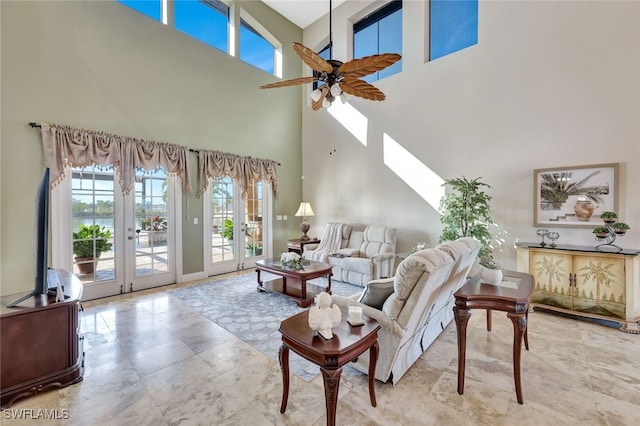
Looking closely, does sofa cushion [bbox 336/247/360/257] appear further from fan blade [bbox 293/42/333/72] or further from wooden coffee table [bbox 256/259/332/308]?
fan blade [bbox 293/42/333/72]

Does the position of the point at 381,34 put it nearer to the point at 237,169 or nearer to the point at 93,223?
the point at 237,169

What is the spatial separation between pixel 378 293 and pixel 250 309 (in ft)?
7.03

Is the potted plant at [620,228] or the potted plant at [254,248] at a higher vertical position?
the potted plant at [620,228]

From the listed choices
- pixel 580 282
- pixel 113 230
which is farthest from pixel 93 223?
pixel 580 282

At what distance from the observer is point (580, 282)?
3.18 m

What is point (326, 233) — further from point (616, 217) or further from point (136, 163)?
point (616, 217)

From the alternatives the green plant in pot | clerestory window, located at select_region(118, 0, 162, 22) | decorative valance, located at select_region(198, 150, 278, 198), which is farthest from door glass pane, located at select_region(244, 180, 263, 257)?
clerestory window, located at select_region(118, 0, 162, 22)

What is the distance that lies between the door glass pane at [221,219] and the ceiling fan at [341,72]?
3.04 metres

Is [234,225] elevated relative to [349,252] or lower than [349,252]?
elevated

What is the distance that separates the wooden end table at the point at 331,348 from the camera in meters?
1.44

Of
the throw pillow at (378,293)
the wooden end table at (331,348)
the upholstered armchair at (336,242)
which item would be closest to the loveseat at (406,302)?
the throw pillow at (378,293)

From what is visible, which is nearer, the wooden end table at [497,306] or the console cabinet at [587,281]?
the wooden end table at [497,306]

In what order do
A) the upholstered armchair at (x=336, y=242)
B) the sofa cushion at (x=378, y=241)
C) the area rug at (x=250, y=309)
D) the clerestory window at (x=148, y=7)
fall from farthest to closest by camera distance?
the upholstered armchair at (x=336, y=242)
the sofa cushion at (x=378, y=241)
the clerestory window at (x=148, y=7)
the area rug at (x=250, y=309)

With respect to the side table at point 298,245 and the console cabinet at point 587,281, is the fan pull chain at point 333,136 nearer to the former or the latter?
the side table at point 298,245
